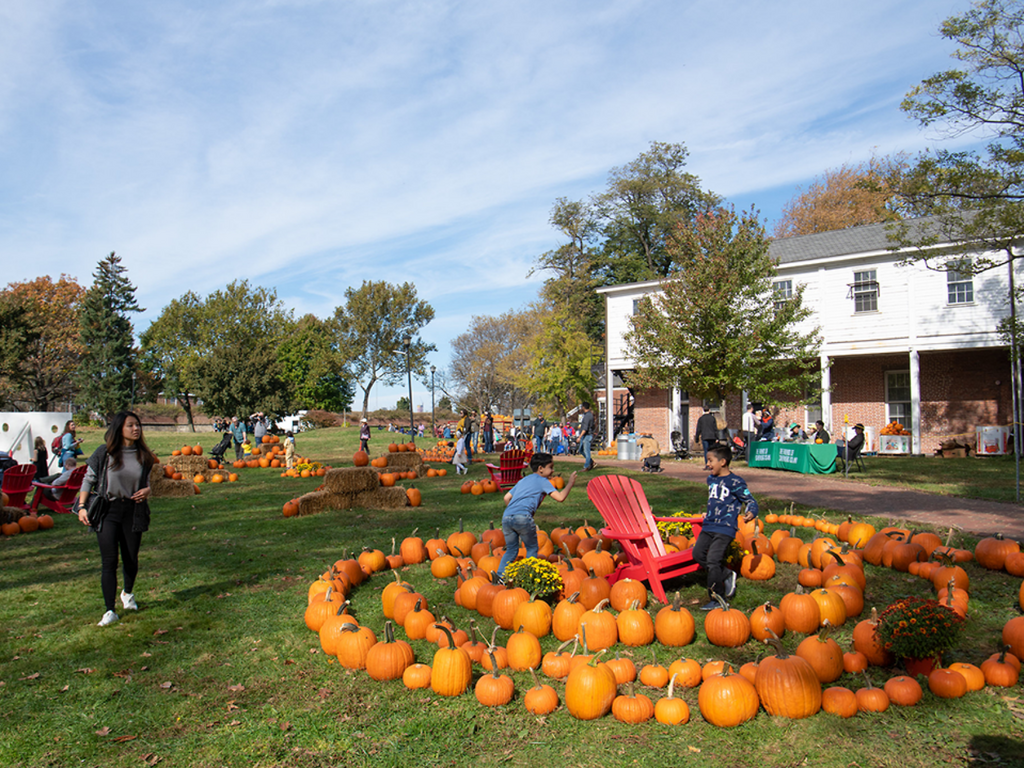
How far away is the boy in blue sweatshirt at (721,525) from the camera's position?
5.49 metres

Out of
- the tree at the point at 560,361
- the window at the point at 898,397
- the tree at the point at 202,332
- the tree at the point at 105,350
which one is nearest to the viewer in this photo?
the window at the point at 898,397

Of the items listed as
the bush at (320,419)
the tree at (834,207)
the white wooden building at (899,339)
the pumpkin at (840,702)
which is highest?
the tree at (834,207)

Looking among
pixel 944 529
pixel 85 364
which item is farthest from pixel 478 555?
pixel 85 364

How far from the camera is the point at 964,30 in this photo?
12.6 metres

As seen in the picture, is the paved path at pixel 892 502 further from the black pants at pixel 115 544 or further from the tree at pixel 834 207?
the tree at pixel 834 207

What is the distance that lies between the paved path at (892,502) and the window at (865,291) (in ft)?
39.1

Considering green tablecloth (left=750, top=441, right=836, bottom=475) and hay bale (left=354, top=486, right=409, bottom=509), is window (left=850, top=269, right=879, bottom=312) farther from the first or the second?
hay bale (left=354, top=486, right=409, bottom=509)

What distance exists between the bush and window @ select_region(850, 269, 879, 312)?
137 ft

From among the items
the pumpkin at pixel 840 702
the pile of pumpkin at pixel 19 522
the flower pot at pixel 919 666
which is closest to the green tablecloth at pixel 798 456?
the flower pot at pixel 919 666

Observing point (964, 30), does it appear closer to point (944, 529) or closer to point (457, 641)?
point (944, 529)

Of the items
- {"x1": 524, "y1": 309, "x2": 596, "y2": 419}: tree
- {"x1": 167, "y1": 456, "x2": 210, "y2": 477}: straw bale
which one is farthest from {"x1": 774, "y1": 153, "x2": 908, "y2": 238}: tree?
{"x1": 167, "y1": 456, "x2": 210, "y2": 477}: straw bale

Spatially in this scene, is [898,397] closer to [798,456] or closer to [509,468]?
[798,456]

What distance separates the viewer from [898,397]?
2492 centimetres

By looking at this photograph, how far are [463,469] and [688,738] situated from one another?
46.5ft
